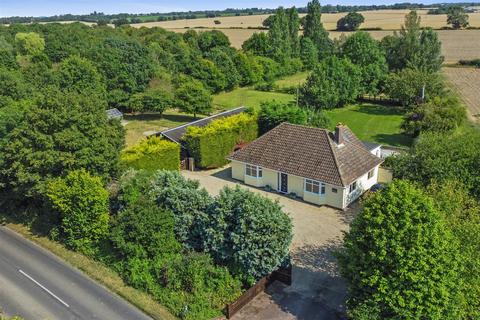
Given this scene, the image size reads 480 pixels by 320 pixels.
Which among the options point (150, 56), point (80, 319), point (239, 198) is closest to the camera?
point (80, 319)

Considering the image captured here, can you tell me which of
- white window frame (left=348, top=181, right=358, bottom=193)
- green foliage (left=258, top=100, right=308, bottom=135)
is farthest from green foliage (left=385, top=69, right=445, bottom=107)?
white window frame (left=348, top=181, right=358, bottom=193)

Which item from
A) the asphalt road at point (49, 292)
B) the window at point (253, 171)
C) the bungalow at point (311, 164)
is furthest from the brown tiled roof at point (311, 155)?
the asphalt road at point (49, 292)

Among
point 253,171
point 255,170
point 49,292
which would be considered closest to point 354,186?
point 255,170

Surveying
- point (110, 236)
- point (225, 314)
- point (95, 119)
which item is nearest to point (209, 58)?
point (95, 119)

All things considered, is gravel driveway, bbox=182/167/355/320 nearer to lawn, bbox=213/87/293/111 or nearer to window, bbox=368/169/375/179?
window, bbox=368/169/375/179

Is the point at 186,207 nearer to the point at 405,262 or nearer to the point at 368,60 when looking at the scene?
the point at 405,262

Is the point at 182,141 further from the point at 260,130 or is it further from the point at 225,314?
the point at 225,314
